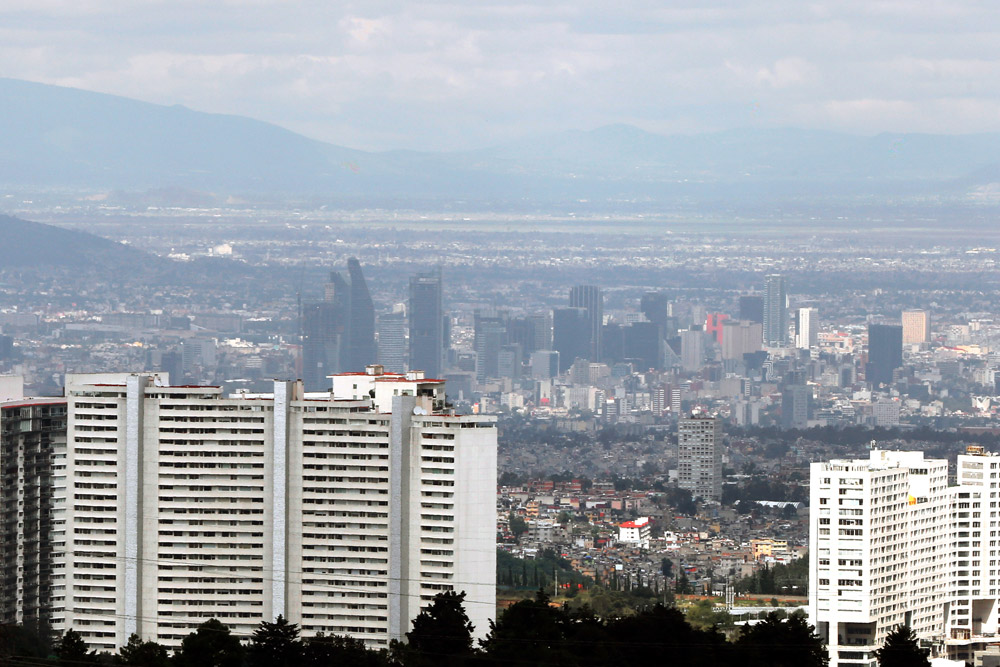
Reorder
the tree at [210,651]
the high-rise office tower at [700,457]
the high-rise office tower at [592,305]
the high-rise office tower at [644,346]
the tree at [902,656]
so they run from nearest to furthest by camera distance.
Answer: the tree at [902,656] < the tree at [210,651] < the high-rise office tower at [700,457] < the high-rise office tower at [644,346] < the high-rise office tower at [592,305]

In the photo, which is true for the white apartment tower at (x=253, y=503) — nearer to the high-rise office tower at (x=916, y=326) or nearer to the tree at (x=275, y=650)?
the tree at (x=275, y=650)

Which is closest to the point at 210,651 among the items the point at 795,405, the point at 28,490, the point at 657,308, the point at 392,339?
the point at 28,490

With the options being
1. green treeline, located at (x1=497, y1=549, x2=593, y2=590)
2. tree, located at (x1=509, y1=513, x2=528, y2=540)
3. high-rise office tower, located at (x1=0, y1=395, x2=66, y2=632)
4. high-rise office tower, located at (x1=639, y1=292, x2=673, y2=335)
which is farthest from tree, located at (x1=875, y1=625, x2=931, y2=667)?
high-rise office tower, located at (x1=639, y1=292, x2=673, y2=335)

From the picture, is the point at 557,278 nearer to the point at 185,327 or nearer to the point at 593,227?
the point at 593,227

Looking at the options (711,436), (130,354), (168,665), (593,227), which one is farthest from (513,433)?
(168,665)

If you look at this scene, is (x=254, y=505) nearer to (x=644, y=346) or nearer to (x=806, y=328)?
(x=644, y=346)

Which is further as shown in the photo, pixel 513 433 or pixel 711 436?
pixel 513 433

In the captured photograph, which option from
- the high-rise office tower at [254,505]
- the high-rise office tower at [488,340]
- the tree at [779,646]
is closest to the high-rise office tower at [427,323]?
the high-rise office tower at [488,340]

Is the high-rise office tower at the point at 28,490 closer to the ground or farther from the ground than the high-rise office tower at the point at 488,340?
closer to the ground
